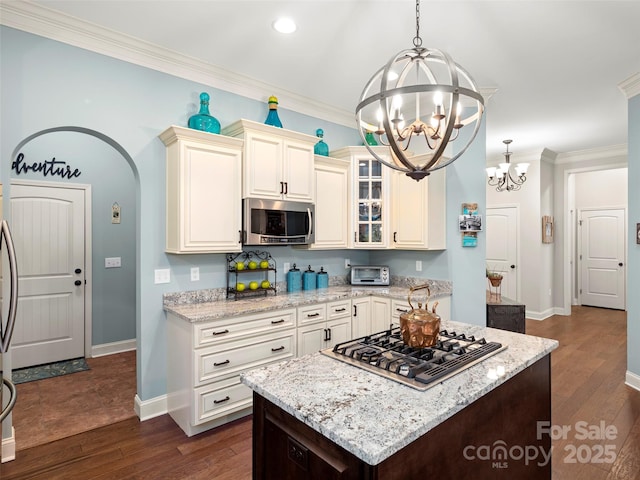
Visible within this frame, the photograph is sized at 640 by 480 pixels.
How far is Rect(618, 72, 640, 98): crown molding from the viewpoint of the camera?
11.1 feet

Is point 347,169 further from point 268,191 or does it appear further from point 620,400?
point 620,400

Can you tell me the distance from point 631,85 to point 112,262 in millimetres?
5894

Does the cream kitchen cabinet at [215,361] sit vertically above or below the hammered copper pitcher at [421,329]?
below

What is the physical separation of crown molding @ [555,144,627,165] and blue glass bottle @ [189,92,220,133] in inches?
244

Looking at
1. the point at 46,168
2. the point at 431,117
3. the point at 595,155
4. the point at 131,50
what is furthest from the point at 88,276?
the point at 595,155

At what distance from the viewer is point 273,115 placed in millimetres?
3422

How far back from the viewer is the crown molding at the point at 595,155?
584cm

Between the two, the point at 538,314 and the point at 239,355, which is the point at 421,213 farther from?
the point at 538,314

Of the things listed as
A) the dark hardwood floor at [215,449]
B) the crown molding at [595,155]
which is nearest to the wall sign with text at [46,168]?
the dark hardwood floor at [215,449]

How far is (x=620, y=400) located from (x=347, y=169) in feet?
10.9

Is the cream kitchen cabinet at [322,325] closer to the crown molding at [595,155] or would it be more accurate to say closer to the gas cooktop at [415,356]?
the gas cooktop at [415,356]

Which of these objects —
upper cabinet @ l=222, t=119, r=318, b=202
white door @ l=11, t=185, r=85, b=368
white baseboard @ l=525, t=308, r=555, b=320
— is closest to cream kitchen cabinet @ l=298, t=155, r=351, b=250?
upper cabinet @ l=222, t=119, r=318, b=202

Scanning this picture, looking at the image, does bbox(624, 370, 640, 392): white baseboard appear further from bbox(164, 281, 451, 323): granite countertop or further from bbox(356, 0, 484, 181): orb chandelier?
bbox(356, 0, 484, 181): orb chandelier

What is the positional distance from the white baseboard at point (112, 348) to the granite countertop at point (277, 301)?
2125 mm
